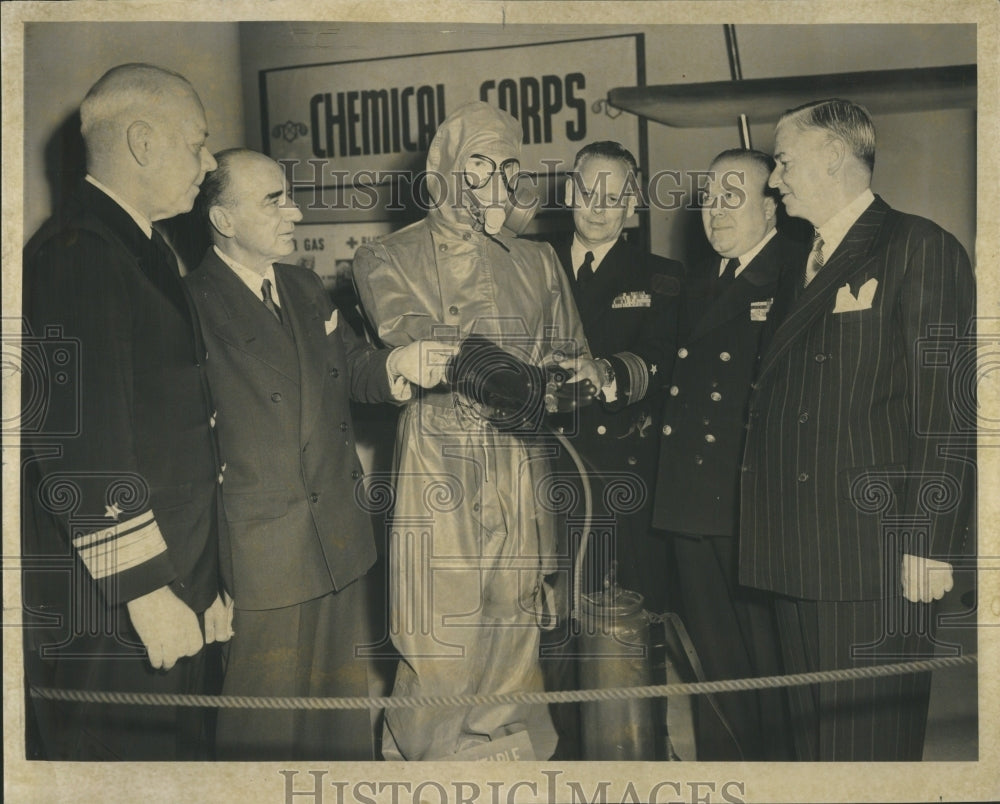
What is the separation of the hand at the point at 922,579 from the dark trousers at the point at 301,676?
1491mm

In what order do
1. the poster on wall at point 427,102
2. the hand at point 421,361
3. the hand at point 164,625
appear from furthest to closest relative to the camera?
the poster on wall at point 427,102, the hand at point 421,361, the hand at point 164,625

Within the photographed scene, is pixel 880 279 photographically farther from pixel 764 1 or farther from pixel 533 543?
pixel 533 543

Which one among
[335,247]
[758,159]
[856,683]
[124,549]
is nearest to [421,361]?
[335,247]

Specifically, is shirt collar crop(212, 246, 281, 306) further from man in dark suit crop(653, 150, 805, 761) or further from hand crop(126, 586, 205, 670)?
man in dark suit crop(653, 150, 805, 761)

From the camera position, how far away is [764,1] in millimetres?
2920

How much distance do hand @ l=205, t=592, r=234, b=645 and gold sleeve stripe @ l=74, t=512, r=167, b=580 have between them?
0.21 m

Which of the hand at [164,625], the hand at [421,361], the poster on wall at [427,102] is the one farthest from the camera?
the poster on wall at [427,102]

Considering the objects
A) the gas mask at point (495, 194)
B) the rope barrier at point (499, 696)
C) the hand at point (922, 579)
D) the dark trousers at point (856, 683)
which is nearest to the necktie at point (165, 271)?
the gas mask at point (495, 194)

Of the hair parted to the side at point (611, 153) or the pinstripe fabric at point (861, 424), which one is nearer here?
the pinstripe fabric at point (861, 424)

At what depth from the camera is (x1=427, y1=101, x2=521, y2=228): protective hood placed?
2844 mm

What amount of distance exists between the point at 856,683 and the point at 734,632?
1.15ft

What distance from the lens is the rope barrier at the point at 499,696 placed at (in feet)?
9.13

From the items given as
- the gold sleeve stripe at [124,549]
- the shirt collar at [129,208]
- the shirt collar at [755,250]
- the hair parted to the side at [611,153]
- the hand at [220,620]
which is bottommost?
the hand at [220,620]

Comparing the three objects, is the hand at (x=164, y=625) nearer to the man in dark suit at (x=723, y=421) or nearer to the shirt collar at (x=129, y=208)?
the shirt collar at (x=129, y=208)
